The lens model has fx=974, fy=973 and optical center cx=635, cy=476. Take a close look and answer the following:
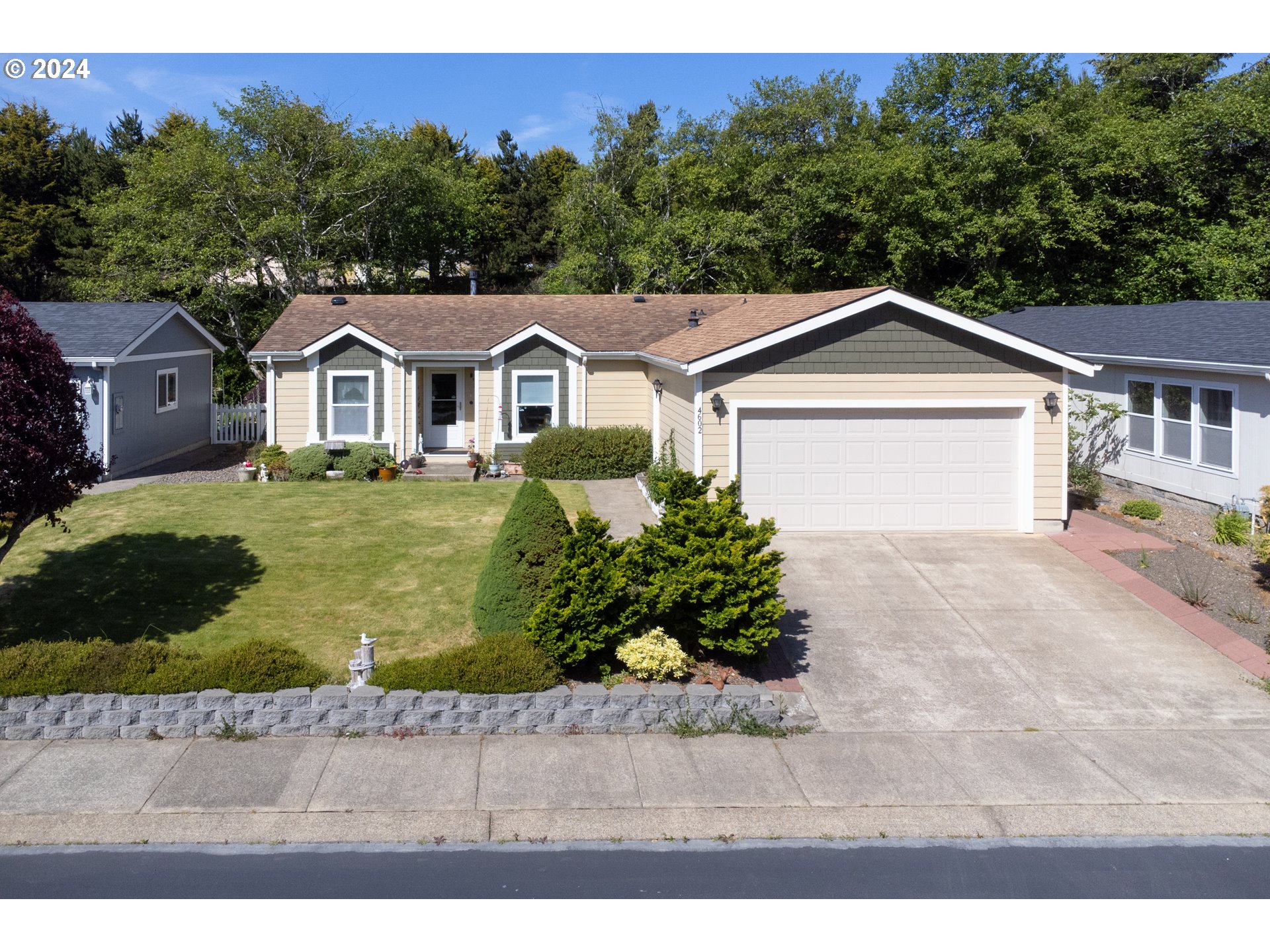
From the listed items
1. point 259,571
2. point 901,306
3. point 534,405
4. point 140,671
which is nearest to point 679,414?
point 901,306

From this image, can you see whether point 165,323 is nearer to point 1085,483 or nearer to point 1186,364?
point 1085,483

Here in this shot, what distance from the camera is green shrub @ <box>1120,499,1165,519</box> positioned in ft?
55.3

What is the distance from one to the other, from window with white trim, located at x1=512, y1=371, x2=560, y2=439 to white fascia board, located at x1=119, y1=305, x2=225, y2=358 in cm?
823

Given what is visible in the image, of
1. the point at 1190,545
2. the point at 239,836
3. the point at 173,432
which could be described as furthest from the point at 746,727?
the point at 173,432

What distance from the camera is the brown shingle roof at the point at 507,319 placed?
22547 mm

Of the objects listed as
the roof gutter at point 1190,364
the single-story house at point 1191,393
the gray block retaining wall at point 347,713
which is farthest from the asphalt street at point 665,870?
the single-story house at point 1191,393

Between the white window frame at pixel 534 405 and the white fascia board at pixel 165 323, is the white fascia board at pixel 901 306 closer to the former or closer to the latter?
the white window frame at pixel 534 405

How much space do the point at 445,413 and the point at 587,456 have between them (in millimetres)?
4781

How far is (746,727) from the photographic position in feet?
30.0

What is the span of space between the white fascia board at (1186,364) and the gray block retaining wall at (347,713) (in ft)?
37.9

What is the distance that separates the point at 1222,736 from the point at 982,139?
3044 centimetres

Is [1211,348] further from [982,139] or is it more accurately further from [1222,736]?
[982,139]

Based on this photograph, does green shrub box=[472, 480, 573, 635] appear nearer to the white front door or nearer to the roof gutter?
the roof gutter

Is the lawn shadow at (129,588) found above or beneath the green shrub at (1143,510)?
beneath
